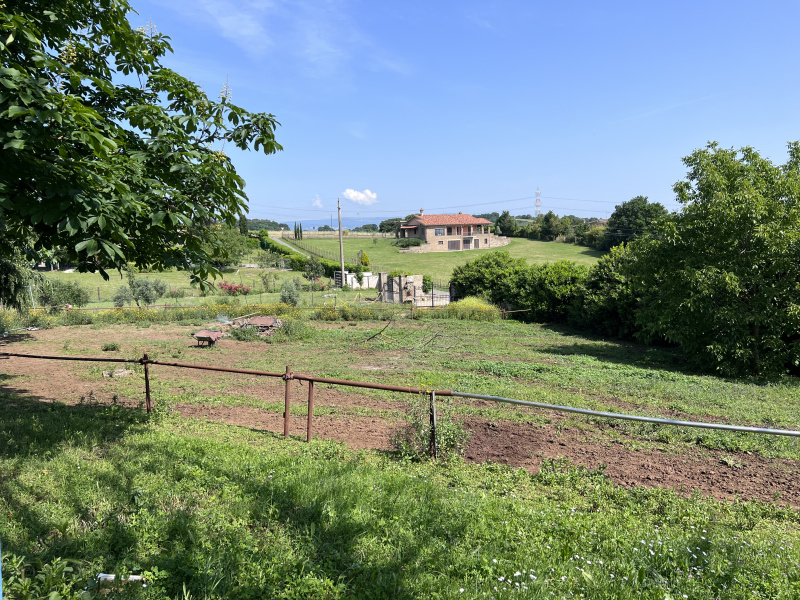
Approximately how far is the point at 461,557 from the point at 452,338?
15269 millimetres

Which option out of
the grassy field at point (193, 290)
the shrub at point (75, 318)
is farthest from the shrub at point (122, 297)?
the shrub at point (75, 318)

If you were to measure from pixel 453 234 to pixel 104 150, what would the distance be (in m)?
78.6

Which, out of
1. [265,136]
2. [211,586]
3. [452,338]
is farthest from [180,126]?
[452,338]

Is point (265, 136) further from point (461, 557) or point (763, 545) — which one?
point (763, 545)

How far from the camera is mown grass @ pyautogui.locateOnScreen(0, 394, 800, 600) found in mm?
3121

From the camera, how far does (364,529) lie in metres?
3.72

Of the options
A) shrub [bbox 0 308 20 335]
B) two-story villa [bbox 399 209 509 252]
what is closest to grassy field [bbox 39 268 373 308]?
shrub [bbox 0 308 20 335]

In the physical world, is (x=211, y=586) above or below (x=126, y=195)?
below

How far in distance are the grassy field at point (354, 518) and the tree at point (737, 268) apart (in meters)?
6.37

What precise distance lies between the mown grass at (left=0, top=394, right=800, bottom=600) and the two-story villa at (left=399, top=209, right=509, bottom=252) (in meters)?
69.7

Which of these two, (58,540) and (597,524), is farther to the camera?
(597,524)

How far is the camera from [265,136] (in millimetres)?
6066

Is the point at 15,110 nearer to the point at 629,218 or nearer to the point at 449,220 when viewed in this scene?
the point at 629,218

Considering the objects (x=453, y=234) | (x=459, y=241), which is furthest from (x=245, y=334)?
(x=453, y=234)
